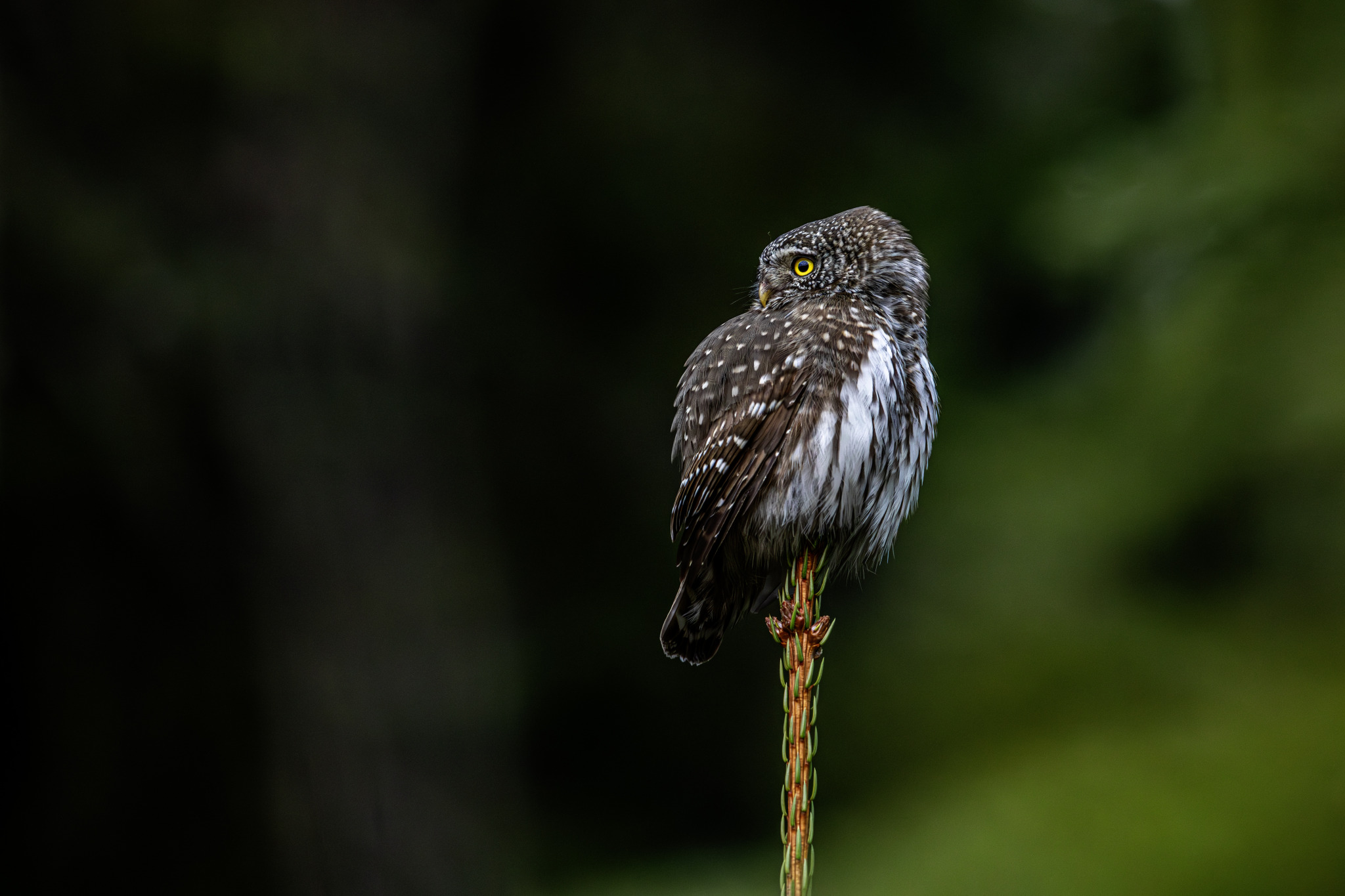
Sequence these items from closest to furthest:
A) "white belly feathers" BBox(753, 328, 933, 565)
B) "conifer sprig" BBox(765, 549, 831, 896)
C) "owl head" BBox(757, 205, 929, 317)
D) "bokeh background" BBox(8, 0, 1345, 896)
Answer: "conifer sprig" BBox(765, 549, 831, 896) → "white belly feathers" BBox(753, 328, 933, 565) → "owl head" BBox(757, 205, 929, 317) → "bokeh background" BBox(8, 0, 1345, 896)

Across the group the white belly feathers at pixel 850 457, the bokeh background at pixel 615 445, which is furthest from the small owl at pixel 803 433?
the bokeh background at pixel 615 445

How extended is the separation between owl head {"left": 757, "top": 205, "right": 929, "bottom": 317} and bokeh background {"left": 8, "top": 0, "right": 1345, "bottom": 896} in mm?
1815

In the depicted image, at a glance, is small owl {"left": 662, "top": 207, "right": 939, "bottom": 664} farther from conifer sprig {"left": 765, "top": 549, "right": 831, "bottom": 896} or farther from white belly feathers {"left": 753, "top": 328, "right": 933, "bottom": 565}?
conifer sprig {"left": 765, "top": 549, "right": 831, "bottom": 896}

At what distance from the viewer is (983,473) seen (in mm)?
4941

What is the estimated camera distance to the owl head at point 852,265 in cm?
309

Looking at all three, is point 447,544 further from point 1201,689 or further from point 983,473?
point 1201,689

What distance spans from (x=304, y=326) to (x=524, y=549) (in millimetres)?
1679

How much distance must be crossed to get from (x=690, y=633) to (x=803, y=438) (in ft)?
2.06

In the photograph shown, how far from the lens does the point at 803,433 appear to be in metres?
2.70

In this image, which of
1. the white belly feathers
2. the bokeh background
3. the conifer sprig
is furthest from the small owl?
the bokeh background

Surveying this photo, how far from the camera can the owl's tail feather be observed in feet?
9.25

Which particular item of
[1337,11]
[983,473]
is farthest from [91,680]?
[1337,11]

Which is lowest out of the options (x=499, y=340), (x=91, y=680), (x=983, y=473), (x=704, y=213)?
(x=91, y=680)

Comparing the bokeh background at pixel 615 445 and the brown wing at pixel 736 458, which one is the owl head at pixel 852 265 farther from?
the bokeh background at pixel 615 445
